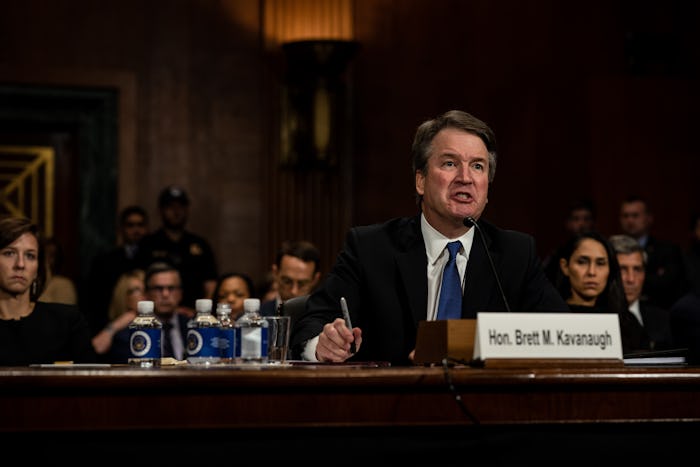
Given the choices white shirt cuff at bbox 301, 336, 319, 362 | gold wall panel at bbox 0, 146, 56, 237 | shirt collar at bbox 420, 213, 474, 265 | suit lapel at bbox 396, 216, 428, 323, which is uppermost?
gold wall panel at bbox 0, 146, 56, 237

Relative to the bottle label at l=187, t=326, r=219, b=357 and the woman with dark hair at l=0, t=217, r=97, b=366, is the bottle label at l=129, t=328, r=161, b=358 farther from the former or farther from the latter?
the woman with dark hair at l=0, t=217, r=97, b=366

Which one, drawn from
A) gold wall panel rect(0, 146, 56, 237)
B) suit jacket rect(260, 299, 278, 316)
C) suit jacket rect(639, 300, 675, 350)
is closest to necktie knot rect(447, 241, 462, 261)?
suit jacket rect(260, 299, 278, 316)

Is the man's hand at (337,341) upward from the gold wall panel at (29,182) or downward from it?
downward

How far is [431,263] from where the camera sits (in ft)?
10.3

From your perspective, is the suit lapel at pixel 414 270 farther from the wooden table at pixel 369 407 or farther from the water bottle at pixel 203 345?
the wooden table at pixel 369 407

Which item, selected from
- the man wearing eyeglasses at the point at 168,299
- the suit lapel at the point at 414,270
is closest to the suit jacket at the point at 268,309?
the man wearing eyeglasses at the point at 168,299

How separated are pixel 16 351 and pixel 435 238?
152 centimetres

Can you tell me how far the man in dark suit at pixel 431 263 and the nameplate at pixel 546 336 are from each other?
72 cm

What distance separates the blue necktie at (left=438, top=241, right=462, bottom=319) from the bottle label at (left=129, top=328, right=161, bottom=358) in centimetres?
71

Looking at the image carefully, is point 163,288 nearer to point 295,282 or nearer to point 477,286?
point 295,282

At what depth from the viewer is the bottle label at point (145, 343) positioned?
284 cm

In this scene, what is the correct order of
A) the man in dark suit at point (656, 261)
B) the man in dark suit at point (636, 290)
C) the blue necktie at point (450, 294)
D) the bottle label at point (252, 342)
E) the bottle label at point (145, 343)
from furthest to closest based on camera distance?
the man in dark suit at point (656, 261)
the man in dark suit at point (636, 290)
the blue necktie at point (450, 294)
the bottle label at point (145, 343)
the bottle label at point (252, 342)

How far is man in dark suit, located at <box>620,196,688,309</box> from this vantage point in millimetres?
6684

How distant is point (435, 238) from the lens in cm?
316
